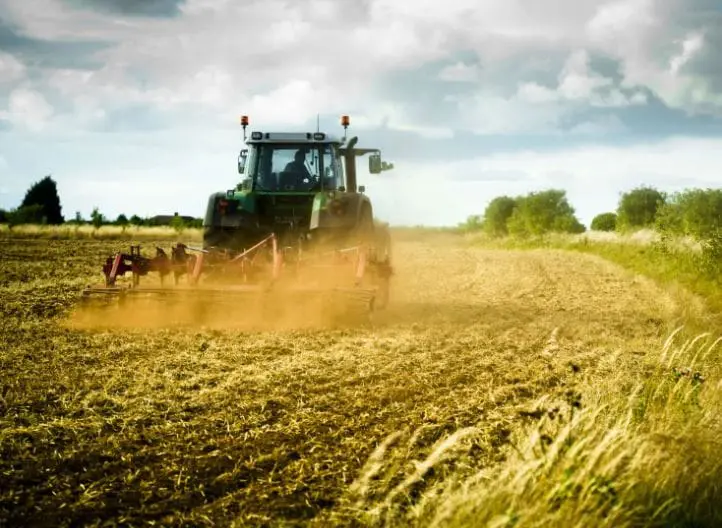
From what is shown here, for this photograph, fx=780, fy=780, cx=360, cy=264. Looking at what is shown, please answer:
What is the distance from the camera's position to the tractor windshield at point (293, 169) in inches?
410

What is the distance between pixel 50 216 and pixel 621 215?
3736cm

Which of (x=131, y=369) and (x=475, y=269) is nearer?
(x=131, y=369)

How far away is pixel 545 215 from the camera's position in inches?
2055

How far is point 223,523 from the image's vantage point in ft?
10.8

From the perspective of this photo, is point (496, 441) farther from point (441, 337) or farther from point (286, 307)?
point (286, 307)

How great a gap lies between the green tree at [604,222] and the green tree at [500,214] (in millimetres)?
10918

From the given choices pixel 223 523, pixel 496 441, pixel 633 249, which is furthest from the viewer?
pixel 633 249

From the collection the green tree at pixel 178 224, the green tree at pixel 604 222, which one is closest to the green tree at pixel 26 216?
the green tree at pixel 178 224

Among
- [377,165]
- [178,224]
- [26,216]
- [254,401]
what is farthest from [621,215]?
[254,401]

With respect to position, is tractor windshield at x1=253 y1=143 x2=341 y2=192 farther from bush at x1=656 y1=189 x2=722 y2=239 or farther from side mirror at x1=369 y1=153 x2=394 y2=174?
bush at x1=656 y1=189 x2=722 y2=239

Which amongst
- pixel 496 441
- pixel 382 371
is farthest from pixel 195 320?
→ pixel 496 441

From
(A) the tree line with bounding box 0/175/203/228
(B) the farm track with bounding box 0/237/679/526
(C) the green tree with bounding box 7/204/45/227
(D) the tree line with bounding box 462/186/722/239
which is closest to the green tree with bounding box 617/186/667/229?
(D) the tree line with bounding box 462/186/722/239

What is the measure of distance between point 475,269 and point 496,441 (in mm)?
16521

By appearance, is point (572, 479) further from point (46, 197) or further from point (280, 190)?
point (46, 197)
